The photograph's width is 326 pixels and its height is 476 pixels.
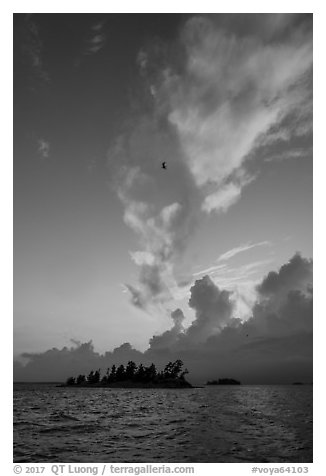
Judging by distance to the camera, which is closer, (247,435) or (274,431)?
(247,435)

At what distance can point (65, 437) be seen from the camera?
2631 centimetres

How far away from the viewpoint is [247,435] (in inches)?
1066
